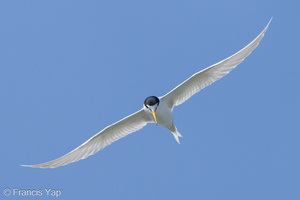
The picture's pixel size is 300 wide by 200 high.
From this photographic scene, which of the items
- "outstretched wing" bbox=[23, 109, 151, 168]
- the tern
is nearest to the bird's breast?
the tern

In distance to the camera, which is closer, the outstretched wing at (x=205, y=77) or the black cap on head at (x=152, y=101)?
the outstretched wing at (x=205, y=77)

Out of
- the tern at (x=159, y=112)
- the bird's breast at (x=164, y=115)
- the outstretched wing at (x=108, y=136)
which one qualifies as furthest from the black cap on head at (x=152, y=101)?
the outstretched wing at (x=108, y=136)

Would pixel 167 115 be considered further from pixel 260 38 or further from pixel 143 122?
pixel 260 38

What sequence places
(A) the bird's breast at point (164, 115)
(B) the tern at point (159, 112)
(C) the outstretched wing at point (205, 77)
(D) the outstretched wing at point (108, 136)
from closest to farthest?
(C) the outstretched wing at point (205, 77) < (B) the tern at point (159, 112) < (A) the bird's breast at point (164, 115) < (D) the outstretched wing at point (108, 136)

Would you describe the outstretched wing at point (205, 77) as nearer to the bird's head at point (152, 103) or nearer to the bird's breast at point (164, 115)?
the bird's breast at point (164, 115)

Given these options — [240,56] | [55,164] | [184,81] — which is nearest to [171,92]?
[184,81]

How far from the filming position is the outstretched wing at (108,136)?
21.8 meters

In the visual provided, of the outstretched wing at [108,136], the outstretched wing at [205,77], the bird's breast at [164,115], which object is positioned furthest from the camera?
the outstretched wing at [108,136]

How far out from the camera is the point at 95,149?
876 inches

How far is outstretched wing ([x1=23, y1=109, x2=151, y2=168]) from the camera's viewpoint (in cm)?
2180

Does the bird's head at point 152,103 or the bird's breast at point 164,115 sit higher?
the bird's head at point 152,103

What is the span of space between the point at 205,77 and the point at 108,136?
3668 mm

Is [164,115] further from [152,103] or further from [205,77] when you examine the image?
[205,77]

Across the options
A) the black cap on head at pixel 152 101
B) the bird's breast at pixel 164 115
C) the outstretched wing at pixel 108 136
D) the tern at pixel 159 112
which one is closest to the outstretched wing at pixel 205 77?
the tern at pixel 159 112
